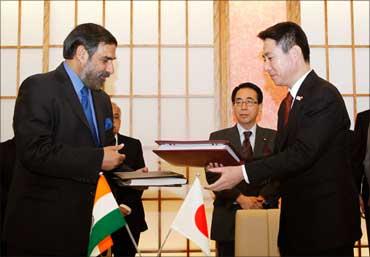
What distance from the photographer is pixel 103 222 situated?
1.63 m

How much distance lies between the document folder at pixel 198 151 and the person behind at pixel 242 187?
876 millimetres

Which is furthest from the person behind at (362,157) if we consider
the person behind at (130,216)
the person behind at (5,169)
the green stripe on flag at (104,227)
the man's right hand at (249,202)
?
the person behind at (5,169)

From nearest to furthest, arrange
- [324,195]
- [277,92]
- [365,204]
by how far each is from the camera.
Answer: [324,195] → [365,204] → [277,92]

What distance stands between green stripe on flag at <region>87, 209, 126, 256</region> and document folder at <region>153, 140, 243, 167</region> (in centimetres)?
48

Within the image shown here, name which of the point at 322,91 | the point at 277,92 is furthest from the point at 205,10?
the point at 322,91

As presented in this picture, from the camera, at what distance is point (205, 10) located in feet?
16.3

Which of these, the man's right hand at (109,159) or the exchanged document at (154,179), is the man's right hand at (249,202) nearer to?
the exchanged document at (154,179)

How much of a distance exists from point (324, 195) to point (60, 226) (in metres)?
1.02

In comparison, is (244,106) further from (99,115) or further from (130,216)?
(99,115)

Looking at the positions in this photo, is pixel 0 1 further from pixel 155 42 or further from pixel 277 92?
pixel 277 92

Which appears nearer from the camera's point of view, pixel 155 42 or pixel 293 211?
pixel 293 211

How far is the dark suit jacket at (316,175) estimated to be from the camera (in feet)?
6.44

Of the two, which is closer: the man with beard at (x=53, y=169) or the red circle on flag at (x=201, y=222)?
the red circle on flag at (x=201, y=222)

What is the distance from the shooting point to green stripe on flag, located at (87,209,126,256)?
1.61 m
